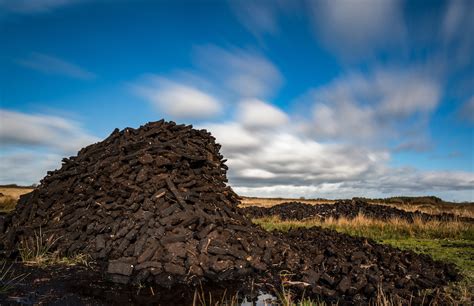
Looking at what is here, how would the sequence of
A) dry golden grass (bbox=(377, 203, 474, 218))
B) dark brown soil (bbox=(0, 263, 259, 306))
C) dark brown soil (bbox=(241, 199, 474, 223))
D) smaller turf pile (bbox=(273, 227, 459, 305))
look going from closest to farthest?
dark brown soil (bbox=(0, 263, 259, 306)), smaller turf pile (bbox=(273, 227, 459, 305)), dark brown soil (bbox=(241, 199, 474, 223)), dry golden grass (bbox=(377, 203, 474, 218))

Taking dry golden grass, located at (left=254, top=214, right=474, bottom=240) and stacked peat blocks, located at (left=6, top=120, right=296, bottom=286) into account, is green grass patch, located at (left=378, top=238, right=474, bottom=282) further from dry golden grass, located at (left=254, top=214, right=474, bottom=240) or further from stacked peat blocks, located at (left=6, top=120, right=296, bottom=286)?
stacked peat blocks, located at (left=6, top=120, right=296, bottom=286)

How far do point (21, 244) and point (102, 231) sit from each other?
2455mm

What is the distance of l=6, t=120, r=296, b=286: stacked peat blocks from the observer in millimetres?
8383

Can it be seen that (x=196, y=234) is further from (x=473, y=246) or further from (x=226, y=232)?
(x=473, y=246)

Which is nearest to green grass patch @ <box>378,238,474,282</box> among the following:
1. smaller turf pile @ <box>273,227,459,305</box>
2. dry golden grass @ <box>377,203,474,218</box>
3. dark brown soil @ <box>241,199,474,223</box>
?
smaller turf pile @ <box>273,227,459,305</box>

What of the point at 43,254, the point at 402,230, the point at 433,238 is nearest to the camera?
the point at 43,254

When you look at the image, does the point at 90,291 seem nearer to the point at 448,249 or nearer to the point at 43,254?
the point at 43,254

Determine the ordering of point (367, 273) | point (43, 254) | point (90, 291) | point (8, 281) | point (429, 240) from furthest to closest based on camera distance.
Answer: point (429, 240) < point (43, 254) < point (367, 273) < point (8, 281) < point (90, 291)

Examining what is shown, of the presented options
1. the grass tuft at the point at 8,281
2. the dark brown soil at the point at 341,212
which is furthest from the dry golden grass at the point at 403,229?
the grass tuft at the point at 8,281

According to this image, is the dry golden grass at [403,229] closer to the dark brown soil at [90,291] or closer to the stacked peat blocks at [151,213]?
the stacked peat blocks at [151,213]

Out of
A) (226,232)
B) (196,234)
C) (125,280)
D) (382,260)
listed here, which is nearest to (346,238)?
(382,260)

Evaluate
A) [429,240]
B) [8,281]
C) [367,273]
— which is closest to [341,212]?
[429,240]

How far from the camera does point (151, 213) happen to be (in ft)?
31.1

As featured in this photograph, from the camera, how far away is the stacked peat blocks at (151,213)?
8383 millimetres
